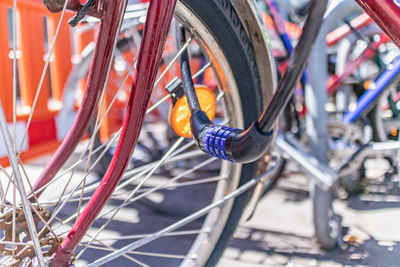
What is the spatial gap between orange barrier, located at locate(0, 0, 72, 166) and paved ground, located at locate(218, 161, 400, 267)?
1.89 m

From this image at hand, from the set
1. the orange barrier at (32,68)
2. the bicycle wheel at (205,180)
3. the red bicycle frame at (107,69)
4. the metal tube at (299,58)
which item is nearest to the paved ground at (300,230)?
the bicycle wheel at (205,180)

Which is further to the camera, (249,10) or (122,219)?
(122,219)

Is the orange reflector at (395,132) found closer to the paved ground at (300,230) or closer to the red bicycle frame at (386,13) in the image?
the paved ground at (300,230)

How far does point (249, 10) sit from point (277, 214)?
48.2 inches

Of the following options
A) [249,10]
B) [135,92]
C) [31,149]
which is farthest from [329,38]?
[31,149]

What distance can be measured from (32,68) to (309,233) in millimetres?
2567

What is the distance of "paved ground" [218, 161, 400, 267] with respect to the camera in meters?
1.54

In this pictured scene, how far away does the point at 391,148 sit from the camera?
5.05ft

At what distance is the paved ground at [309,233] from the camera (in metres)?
1.54

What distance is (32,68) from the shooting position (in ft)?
10.7

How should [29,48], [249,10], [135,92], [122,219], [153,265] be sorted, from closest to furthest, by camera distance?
1. [135,92]
2. [249,10]
3. [153,265]
4. [122,219]
5. [29,48]

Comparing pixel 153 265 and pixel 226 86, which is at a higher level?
pixel 226 86

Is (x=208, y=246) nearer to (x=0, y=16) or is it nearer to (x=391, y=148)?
(x=391, y=148)

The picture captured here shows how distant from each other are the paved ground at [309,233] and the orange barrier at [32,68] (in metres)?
1.89
